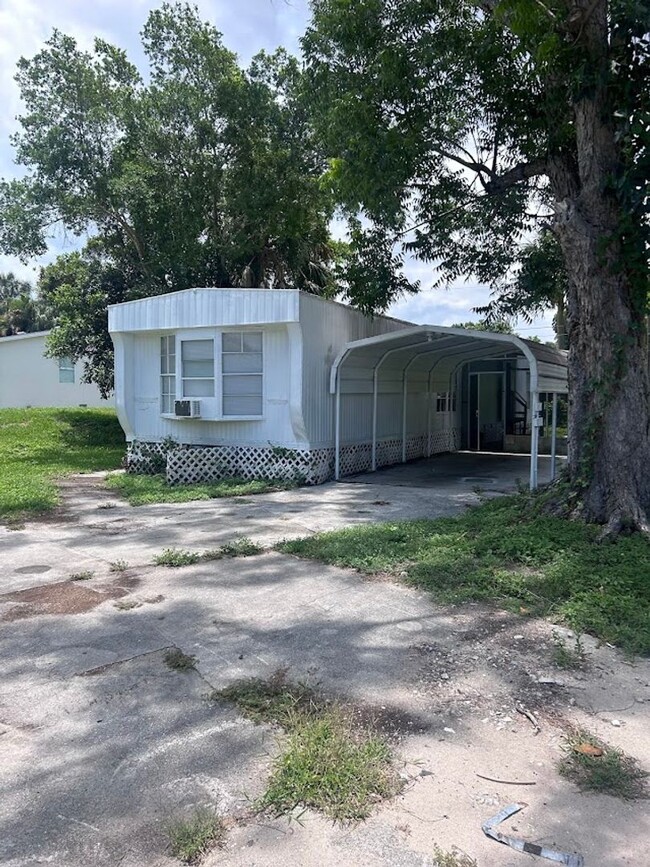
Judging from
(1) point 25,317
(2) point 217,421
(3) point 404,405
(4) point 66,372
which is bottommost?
(2) point 217,421

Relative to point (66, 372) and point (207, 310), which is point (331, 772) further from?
point (66, 372)

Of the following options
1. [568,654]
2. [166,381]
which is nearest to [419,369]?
[166,381]

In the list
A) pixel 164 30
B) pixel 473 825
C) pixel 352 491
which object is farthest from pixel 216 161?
pixel 473 825

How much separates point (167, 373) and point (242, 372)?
1.84 m

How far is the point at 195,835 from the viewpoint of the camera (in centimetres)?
223

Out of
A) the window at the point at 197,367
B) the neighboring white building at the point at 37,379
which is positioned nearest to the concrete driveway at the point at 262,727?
the window at the point at 197,367

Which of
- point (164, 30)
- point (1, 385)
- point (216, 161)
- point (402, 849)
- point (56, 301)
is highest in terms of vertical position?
point (164, 30)

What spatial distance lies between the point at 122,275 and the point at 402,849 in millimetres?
18294

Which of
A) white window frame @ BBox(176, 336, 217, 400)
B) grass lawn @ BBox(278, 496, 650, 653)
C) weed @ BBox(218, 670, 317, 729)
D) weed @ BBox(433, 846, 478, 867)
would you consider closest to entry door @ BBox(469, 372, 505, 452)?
white window frame @ BBox(176, 336, 217, 400)

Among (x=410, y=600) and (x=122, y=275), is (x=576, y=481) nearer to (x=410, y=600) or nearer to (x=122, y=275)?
(x=410, y=600)

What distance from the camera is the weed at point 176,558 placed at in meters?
5.94

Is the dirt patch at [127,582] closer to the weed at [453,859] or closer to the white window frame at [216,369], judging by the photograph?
the weed at [453,859]

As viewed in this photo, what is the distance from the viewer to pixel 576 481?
22.5ft

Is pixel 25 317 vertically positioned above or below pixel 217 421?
above
